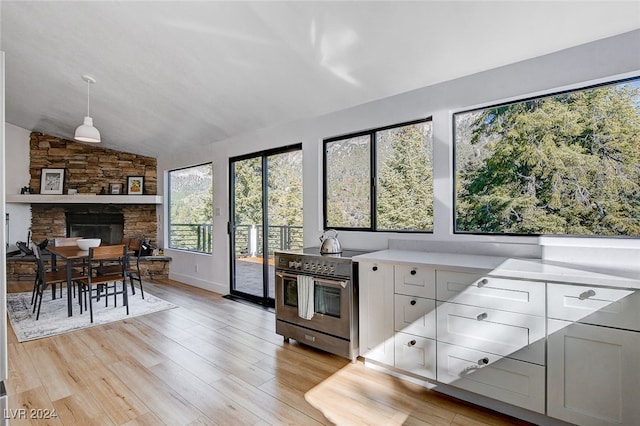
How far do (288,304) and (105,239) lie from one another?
5.28 m

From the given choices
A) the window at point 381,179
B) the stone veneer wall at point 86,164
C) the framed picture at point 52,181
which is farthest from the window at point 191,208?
the window at point 381,179

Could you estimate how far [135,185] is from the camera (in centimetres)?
662

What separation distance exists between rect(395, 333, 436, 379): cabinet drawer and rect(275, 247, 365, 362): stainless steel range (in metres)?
0.41

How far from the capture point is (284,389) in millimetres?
2330

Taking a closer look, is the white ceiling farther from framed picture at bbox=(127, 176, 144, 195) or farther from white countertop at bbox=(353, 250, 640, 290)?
framed picture at bbox=(127, 176, 144, 195)

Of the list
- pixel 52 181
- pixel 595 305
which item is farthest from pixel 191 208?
pixel 595 305

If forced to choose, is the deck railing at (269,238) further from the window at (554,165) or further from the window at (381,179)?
the window at (554,165)

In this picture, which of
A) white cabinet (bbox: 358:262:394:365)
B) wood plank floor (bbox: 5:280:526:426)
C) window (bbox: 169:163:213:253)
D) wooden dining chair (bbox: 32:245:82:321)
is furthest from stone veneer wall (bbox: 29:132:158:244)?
white cabinet (bbox: 358:262:394:365)

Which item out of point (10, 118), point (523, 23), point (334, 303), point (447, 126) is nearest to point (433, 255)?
point (334, 303)

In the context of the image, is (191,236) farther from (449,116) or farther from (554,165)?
(554,165)

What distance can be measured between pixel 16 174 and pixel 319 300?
22.1 feet

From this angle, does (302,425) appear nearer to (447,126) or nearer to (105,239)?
(447,126)

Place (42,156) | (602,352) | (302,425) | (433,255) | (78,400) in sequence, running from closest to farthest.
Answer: (602,352), (302,425), (78,400), (433,255), (42,156)

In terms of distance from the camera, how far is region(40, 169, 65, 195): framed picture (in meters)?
6.32
